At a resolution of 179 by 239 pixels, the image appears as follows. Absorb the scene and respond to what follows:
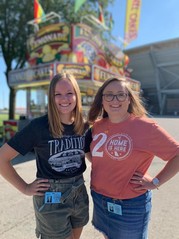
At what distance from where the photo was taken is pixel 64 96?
1.84 m

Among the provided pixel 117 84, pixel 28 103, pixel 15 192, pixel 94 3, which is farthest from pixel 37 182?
pixel 94 3

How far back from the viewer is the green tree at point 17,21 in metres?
14.9

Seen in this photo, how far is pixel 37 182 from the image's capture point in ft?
5.86

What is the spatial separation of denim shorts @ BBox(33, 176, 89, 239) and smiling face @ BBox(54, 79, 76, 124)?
0.55 meters

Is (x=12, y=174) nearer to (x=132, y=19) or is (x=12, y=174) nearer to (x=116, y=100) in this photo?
(x=116, y=100)

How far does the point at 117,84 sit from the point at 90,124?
1.49 ft

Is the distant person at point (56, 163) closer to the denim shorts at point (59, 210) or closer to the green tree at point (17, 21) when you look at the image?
the denim shorts at point (59, 210)

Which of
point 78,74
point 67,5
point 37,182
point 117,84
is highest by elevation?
point 67,5

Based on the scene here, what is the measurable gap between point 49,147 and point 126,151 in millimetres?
576

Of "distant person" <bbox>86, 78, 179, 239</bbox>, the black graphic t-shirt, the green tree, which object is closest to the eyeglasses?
"distant person" <bbox>86, 78, 179, 239</bbox>

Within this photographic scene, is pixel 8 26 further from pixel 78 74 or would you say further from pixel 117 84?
pixel 117 84

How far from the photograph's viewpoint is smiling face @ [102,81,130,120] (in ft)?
6.10

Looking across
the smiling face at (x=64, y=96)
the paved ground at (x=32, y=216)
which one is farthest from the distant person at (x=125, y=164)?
A: the paved ground at (x=32, y=216)

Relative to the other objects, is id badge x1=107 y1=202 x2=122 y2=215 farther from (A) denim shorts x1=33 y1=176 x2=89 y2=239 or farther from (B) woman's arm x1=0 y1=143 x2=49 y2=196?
(B) woman's arm x1=0 y1=143 x2=49 y2=196
